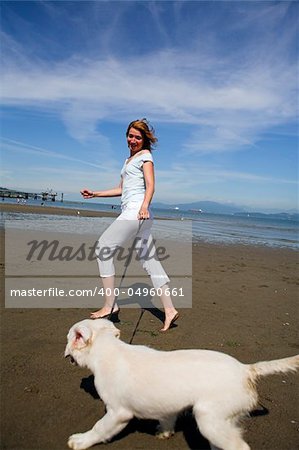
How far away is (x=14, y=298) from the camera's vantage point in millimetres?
6035

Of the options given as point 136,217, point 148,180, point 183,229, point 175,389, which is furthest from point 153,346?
point 183,229

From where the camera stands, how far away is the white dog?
238 centimetres

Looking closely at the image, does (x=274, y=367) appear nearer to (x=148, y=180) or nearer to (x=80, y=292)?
(x=148, y=180)

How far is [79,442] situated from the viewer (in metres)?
2.65

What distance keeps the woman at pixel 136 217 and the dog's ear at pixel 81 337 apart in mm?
1917

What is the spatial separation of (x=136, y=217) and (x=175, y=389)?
8.97 ft

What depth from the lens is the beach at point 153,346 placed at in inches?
112

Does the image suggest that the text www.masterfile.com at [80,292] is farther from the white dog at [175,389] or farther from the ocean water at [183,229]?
the ocean water at [183,229]

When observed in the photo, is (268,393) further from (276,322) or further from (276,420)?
(276,322)

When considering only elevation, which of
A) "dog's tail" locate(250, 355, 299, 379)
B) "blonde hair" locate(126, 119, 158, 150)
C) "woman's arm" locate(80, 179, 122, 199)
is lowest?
"dog's tail" locate(250, 355, 299, 379)

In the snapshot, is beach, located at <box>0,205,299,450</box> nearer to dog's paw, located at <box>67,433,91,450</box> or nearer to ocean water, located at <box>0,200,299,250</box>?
dog's paw, located at <box>67,433,91,450</box>

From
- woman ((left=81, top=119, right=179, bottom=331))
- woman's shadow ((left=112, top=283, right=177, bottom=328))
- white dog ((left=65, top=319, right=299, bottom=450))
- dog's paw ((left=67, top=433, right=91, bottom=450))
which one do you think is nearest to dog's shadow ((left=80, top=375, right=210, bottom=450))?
white dog ((left=65, top=319, right=299, bottom=450))

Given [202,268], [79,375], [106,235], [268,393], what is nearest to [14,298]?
[106,235]

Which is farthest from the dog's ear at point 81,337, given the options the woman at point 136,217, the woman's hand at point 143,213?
the woman's hand at point 143,213
